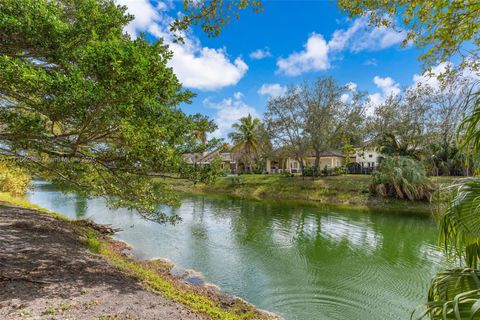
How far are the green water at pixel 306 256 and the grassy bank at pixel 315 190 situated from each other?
13.0 ft

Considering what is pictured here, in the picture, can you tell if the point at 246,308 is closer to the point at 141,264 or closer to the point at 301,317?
the point at 301,317

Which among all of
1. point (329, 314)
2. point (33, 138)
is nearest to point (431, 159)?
point (329, 314)

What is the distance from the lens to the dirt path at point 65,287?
4.57m

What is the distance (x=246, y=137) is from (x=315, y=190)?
17.7 m

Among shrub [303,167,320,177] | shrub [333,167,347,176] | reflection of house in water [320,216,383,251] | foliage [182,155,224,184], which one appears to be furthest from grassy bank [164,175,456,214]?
foliage [182,155,224,184]

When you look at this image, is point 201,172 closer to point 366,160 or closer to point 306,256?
point 306,256

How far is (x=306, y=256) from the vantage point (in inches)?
449

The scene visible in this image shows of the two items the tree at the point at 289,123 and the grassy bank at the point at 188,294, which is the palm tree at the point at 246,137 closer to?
the tree at the point at 289,123

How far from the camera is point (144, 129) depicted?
5.57m

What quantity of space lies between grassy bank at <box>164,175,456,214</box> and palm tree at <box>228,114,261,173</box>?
304 inches

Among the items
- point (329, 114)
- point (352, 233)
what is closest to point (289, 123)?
point (329, 114)

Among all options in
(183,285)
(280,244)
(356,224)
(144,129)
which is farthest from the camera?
(356,224)

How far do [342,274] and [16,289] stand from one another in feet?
29.4

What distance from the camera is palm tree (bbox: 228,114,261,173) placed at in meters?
44.4
